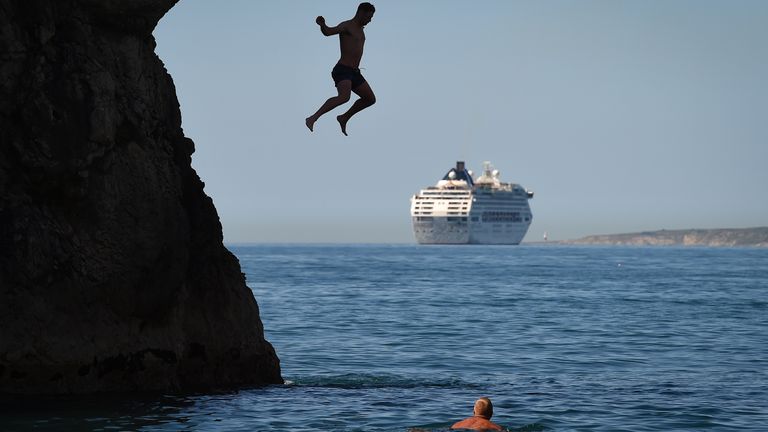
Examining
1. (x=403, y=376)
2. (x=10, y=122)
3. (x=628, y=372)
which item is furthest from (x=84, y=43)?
(x=628, y=372)

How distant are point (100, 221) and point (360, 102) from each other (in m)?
4.60

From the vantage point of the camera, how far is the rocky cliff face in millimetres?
16344

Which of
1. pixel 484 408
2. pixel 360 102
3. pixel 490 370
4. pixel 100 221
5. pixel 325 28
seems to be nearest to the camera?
pixel 325 28

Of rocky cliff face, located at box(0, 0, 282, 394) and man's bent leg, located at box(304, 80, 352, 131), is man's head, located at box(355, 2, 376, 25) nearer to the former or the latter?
man's bent leg, located at box(304, 80, 352, 131)

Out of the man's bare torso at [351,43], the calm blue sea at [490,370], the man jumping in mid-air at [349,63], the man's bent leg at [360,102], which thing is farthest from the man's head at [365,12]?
the calm blue sea at [490,370]

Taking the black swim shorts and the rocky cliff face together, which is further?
the rocky cliff face

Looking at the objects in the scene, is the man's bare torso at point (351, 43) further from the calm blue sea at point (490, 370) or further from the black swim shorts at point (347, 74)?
the calm blue sea at point (490, 370)

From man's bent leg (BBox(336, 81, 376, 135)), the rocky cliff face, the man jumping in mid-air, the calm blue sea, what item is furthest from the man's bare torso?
the calm blue sea

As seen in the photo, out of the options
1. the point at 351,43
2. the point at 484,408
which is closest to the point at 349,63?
the point at 351,43

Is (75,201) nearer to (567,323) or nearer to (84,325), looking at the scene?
(84,325)

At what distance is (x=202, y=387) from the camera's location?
1897 centimetres

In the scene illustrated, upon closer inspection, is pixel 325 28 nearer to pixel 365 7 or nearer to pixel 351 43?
pixel 351 43

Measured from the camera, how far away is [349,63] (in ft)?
47.6

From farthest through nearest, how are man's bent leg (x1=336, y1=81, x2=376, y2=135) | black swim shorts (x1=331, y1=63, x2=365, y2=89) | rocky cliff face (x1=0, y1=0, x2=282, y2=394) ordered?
rocky cliff face (x1=0, y1=0, x2=282, y2=394)
man's bent leg (x1=336, y1=81, x2=376, y2=135)
black swim shorts (x1=331, y1=63, x2=365, y2=89)
